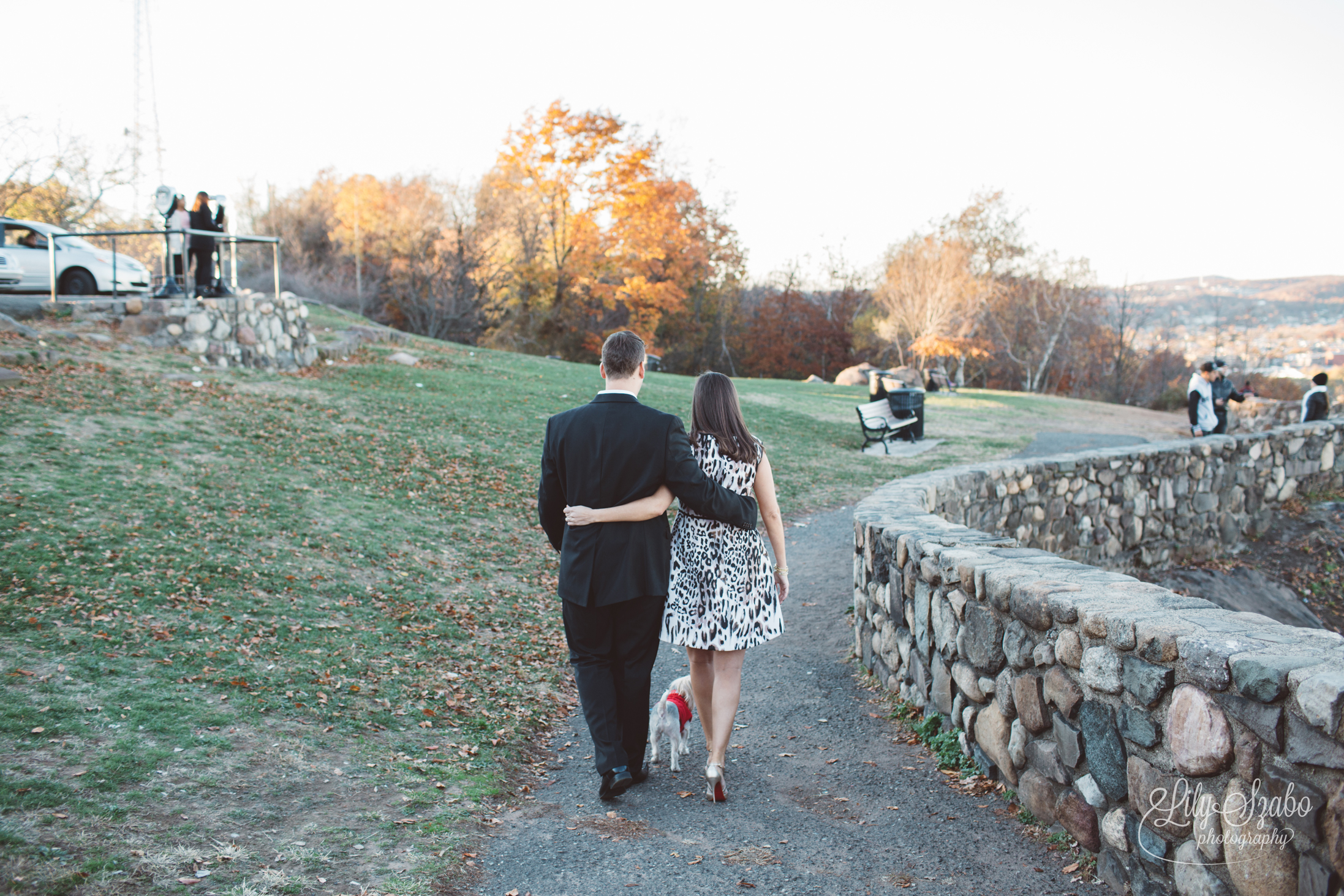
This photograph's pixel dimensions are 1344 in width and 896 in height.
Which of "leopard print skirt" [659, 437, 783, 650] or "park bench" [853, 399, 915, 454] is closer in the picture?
"leopard print skirt" [659, 437, 783, 650]

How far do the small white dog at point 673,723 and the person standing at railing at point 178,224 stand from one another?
1165 centimetres

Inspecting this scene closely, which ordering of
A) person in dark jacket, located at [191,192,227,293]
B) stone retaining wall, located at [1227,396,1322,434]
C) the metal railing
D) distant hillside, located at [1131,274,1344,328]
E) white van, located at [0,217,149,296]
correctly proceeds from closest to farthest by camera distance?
the metal railing, person in dark jacket, located at [191,192,227,293], white van, located at [0,217,149,296], stone retaining wall, located at [1227,396,1322,434], distant hillside, located at [1131,274,1344,328]

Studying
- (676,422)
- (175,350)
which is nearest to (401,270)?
Result: (175,350)

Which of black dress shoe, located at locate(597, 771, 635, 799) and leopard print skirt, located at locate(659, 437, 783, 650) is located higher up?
leopard print skirt, located at locate(659, 437, 783, 650)

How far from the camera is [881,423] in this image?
15625 millimetres

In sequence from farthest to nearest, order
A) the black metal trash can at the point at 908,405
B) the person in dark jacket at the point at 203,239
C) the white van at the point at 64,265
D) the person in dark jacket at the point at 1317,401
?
the black metal trash can at the point at 908,405, the person in dark jacket at the point at 1317,401, the white van at the point at 64,265, the person in dark jacket at the point at 203,239

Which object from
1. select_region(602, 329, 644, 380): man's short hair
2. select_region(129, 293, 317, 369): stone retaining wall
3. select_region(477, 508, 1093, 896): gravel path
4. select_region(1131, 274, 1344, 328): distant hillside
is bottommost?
select_region(477, 508, 1093, 896): gravel path

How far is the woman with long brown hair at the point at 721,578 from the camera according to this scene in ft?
11.9

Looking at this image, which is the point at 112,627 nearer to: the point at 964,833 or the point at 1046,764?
the point at 964,833

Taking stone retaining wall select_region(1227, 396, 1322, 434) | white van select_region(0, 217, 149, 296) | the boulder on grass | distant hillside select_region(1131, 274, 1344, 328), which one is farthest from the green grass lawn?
distant hillside select_region(1131, 274, 1344, 328)

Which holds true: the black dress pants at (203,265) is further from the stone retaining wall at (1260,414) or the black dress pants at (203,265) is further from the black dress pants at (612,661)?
the stone retaining wall at (1260,414)

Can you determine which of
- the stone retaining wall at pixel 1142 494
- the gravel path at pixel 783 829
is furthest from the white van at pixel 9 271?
the stone retaining wall at pixel 1142 494

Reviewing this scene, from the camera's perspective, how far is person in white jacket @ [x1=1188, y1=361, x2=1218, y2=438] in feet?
46.9

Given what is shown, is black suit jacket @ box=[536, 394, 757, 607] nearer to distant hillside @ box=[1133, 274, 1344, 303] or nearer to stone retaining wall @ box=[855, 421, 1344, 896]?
stone retaining wall @ box=[855, 421, 1344, 896]
